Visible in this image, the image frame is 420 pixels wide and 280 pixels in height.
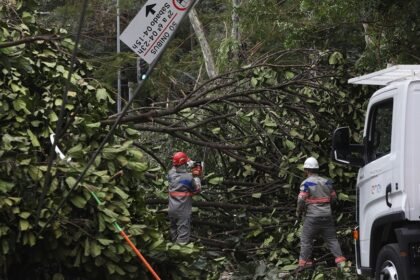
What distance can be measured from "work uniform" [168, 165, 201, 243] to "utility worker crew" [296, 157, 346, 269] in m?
1.55

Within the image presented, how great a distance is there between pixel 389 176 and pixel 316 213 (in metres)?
3.69

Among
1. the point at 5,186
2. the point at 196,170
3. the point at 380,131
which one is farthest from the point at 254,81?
the point at 5,186

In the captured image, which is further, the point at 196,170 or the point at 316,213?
the point at 196,170

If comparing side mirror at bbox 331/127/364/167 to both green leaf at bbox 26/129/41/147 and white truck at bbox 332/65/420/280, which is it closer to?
white truck at bbox 332/65/420/280

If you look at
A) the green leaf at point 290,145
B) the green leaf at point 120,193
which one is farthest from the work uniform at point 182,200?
the green leaf at point 120,193

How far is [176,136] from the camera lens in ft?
42.4

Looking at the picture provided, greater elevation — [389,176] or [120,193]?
[389,176]

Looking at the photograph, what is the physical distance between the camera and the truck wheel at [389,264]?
25.7 feet

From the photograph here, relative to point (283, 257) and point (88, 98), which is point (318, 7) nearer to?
point (283, 257)

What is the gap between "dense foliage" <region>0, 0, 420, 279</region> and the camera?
8.59 meters

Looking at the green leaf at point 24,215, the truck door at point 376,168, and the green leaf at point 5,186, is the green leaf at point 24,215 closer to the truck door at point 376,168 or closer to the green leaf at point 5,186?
the green leaf at point 5,186

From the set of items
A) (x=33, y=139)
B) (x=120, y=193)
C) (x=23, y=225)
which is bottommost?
(x=23, y=225)

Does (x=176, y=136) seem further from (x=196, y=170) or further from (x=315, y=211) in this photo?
(x=315, y=211)

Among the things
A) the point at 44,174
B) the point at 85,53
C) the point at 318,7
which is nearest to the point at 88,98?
the point at 85,53
